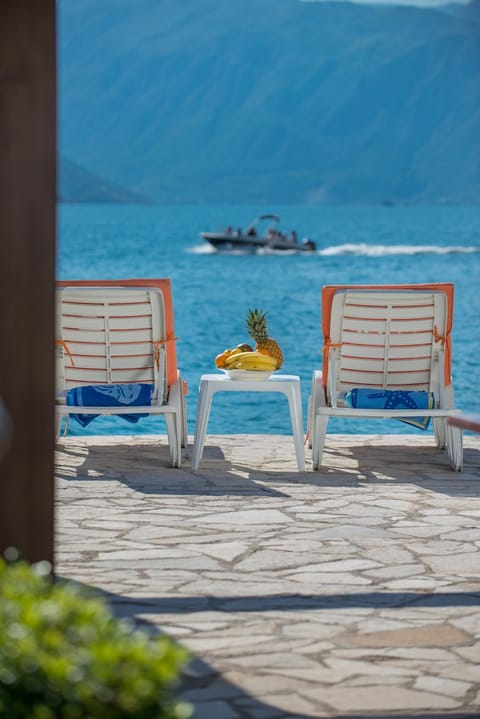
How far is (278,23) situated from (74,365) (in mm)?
88555

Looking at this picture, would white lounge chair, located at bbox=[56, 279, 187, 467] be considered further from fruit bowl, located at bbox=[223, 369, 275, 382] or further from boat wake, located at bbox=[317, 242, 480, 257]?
boat wake, located at bbox=[317, 242, 480, 257]

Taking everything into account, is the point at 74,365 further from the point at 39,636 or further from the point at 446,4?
the point at 446,4

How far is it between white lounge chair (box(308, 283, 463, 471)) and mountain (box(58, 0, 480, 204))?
80.0m

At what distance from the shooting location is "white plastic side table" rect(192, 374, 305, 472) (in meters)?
5.52

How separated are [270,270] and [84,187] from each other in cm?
4424

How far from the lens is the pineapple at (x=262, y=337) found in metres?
5.92

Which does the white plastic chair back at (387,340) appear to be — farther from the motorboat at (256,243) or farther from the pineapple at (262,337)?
the motorboat at (256,243)

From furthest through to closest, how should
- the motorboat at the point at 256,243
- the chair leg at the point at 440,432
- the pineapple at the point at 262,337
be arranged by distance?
the motorboat at the point at 256,243 < the chair leg at the point at 440,432 < the pineapple at the point at 262,337

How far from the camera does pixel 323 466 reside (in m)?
5.73

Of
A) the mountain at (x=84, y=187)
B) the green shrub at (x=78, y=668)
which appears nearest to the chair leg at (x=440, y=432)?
the green shrub at (x=78, y=668)

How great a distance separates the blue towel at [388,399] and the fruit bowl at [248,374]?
0.41 m

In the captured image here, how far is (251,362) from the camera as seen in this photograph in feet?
18.6

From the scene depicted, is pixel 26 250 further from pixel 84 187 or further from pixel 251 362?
pixel 84 187

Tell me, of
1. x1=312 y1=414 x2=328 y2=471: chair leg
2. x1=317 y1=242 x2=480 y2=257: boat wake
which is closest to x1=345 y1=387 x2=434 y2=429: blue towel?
x1=312 y1=414 x2=328 y2=471: chair leg
